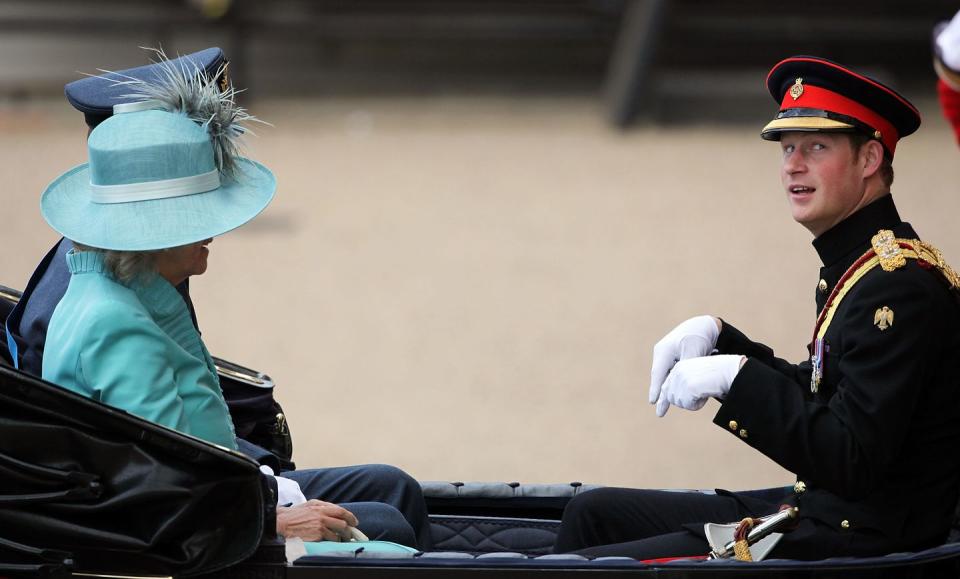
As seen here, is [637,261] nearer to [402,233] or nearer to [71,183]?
[402,233]

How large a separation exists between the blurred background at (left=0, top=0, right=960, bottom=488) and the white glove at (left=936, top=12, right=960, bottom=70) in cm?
119

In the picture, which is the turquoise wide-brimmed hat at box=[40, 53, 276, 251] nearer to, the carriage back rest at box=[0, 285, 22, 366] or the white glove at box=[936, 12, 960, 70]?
the carriage back rest at box=[0, 285, 22, 366]

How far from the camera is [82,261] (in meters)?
2.10

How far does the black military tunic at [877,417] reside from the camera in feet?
6.58

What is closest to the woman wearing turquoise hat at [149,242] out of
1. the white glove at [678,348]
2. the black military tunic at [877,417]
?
the white glove at [678,348]

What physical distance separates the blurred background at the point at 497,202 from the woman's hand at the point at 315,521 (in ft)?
2.12

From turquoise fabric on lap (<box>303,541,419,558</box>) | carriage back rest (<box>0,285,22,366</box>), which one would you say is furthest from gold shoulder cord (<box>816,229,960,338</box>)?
carriage back rest (<box>0,285,22,366</box>)

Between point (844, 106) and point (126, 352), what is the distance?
1.27 meters

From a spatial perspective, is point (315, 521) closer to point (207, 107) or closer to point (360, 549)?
point (360, 549)

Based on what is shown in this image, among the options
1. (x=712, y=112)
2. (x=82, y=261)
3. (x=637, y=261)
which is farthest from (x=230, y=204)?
(x=712, y=112)

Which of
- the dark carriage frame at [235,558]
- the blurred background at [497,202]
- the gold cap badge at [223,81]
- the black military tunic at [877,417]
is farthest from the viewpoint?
the blurred background at [497,202]

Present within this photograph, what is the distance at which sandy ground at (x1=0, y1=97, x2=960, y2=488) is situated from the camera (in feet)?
14.9

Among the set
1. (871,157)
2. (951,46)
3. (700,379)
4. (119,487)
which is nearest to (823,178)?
(871,157)

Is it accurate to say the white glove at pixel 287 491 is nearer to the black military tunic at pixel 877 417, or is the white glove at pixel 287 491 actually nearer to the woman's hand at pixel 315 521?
the woman's hand at pixel 315 521
